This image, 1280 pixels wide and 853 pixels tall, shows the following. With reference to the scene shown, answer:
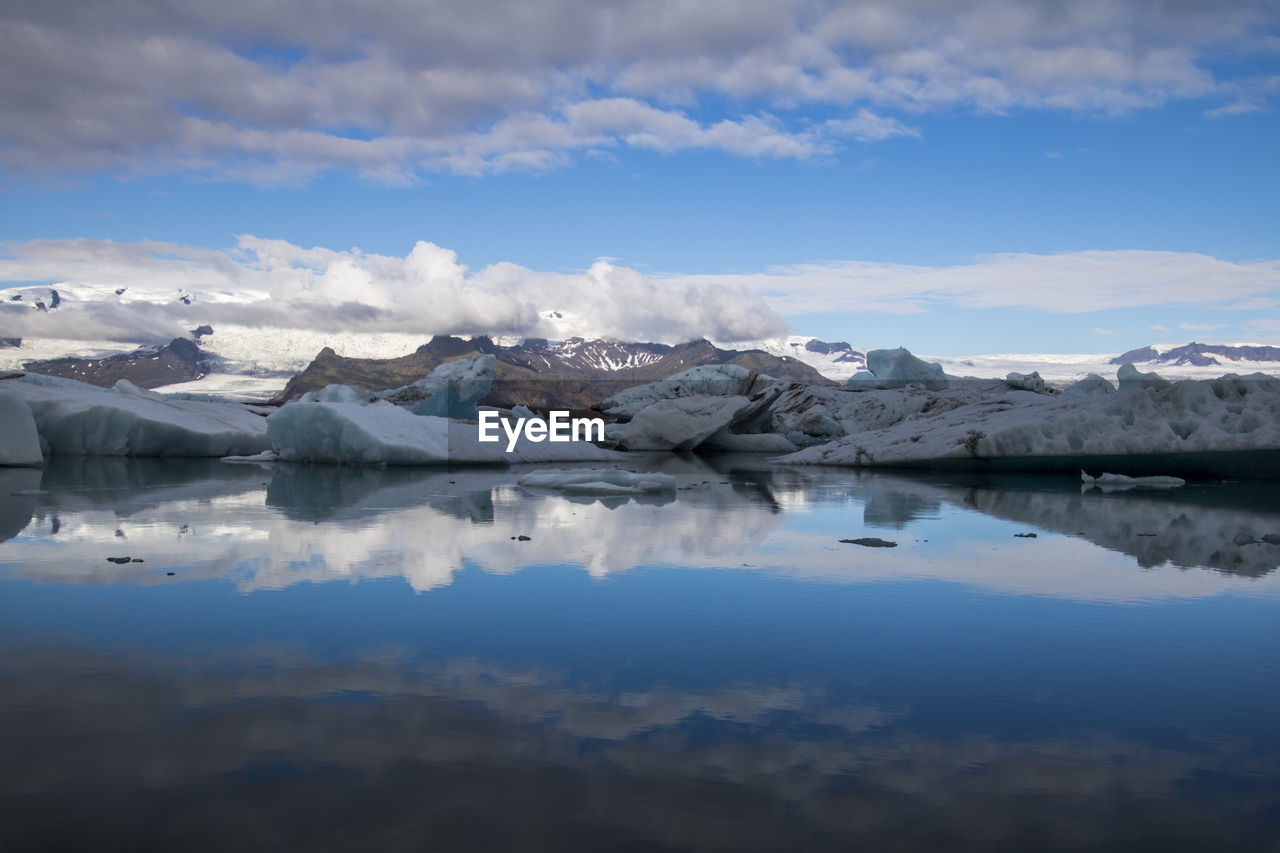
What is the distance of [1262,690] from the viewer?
8.98ft

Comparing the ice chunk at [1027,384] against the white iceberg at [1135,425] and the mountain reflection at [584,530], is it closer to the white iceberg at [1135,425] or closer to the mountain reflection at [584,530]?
the white iceberg at [1135,425]

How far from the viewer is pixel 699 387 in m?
31.0

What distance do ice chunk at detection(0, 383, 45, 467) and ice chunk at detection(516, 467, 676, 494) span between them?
7886 millimetres

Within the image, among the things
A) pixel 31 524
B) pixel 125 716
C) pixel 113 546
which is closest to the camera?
pixel 125 716

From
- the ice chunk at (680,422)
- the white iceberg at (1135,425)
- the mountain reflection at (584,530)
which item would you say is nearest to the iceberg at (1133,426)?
the white iceberg at (1135,425)

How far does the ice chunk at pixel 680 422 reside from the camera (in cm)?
2252

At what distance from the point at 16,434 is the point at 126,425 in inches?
112

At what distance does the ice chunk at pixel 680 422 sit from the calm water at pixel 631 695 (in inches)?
665

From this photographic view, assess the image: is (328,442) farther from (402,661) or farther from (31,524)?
(402,661)

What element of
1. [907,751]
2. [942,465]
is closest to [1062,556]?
[907,751]

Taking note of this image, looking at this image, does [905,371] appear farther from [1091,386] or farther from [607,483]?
[607,483]

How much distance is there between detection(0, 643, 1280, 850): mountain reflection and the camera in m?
1.75

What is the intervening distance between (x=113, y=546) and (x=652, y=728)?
167 inches

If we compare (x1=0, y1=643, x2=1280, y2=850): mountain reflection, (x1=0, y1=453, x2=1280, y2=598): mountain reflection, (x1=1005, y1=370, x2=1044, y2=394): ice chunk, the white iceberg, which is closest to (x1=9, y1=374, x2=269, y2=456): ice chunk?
(x1=0, y1=453, x2=1280, y2=598): mountain reflection
